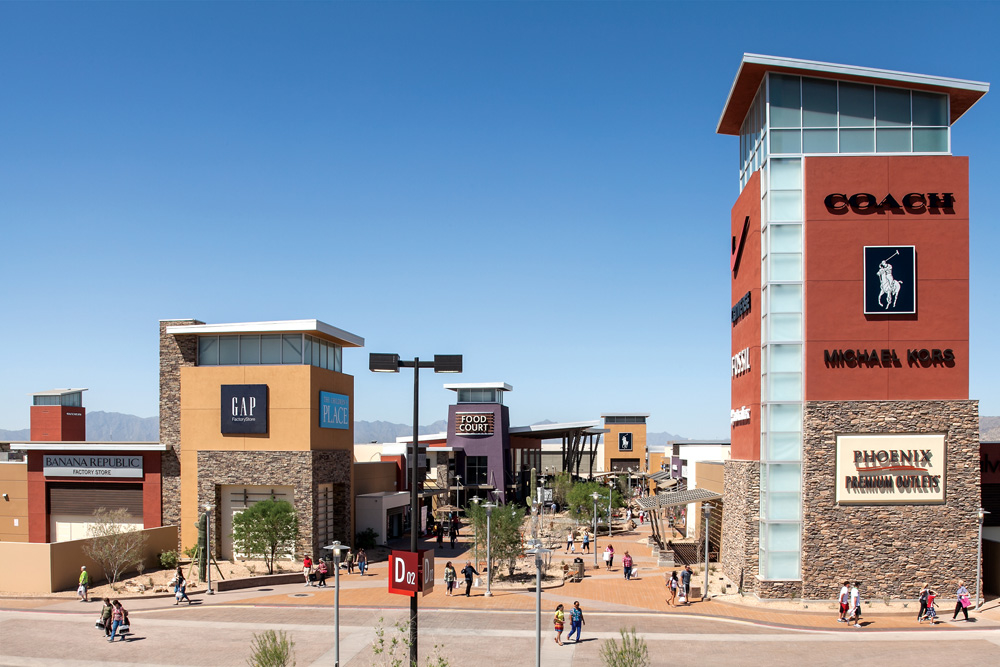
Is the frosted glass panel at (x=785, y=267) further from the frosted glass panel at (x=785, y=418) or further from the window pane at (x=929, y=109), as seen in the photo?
the window pane at (x=929, y=109)

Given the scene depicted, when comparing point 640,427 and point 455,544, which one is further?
point 640,427

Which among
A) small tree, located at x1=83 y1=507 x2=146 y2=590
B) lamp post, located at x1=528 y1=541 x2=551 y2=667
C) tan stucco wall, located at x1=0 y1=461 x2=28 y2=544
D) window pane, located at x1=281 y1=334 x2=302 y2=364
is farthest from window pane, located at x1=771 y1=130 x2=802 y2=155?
tan stucco wall, located at x1=0 y1=461 x2=28 y2=544

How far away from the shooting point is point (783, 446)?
34.3 meters

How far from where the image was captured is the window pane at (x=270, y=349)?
45.6 metres

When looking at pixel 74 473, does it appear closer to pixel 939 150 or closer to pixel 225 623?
pixel 225 623

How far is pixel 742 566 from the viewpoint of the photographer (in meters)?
35.8

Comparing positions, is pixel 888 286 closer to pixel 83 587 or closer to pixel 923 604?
pixel 923 604

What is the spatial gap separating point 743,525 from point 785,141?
16.2 metres

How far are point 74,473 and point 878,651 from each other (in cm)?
4205

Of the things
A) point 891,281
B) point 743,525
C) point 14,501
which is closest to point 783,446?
point 743,525

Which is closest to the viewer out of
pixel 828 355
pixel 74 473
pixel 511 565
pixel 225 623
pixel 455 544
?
pixel 225 623

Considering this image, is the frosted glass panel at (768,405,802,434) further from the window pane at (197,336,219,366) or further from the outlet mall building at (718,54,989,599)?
the window pane at (197,336,219,366)

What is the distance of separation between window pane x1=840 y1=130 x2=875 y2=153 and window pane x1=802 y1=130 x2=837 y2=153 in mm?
362

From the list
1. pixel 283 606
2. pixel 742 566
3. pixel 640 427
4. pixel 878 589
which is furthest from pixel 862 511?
pixel 640 427
